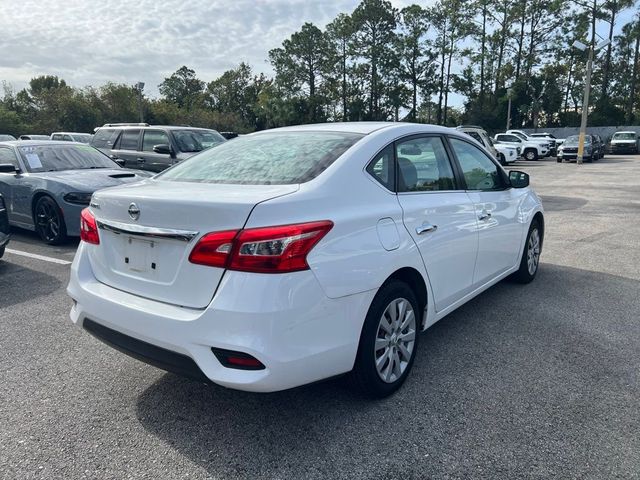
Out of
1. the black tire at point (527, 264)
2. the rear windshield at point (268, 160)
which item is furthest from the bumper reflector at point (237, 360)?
the black tire at point (527, 264)

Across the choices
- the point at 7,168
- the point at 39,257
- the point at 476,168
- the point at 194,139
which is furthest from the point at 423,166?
the point at 194,139

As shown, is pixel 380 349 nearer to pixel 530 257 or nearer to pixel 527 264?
pixel 527 264

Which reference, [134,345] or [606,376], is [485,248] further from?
[134,345]

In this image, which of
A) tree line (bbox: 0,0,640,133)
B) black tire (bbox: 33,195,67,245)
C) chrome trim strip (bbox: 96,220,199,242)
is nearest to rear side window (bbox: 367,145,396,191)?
chrome trim strip (bbox: 96,220,199,242)

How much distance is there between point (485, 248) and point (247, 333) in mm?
2449

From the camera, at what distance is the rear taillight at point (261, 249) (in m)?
2.21

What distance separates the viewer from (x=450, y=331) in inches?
155

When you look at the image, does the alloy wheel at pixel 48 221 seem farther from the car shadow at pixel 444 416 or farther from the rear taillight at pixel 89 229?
the car shadow at pixel 444 416

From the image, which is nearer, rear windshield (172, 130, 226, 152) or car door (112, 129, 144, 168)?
rear windshield (172, 130, 226, 152)

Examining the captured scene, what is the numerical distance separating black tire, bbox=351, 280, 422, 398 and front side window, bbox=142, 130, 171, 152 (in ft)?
28.3

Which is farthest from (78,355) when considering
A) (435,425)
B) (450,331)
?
(450,331)

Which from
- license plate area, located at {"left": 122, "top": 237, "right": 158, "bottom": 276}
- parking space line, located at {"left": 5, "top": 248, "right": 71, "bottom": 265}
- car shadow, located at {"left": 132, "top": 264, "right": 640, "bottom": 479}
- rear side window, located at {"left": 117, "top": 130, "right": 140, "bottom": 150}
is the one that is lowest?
car shadow, located at {"left": 132, "top": 264, "right": 640, "bottom": 479}

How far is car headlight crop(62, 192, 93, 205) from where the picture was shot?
6.55 meters

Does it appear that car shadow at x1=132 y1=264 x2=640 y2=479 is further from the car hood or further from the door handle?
the car hood
